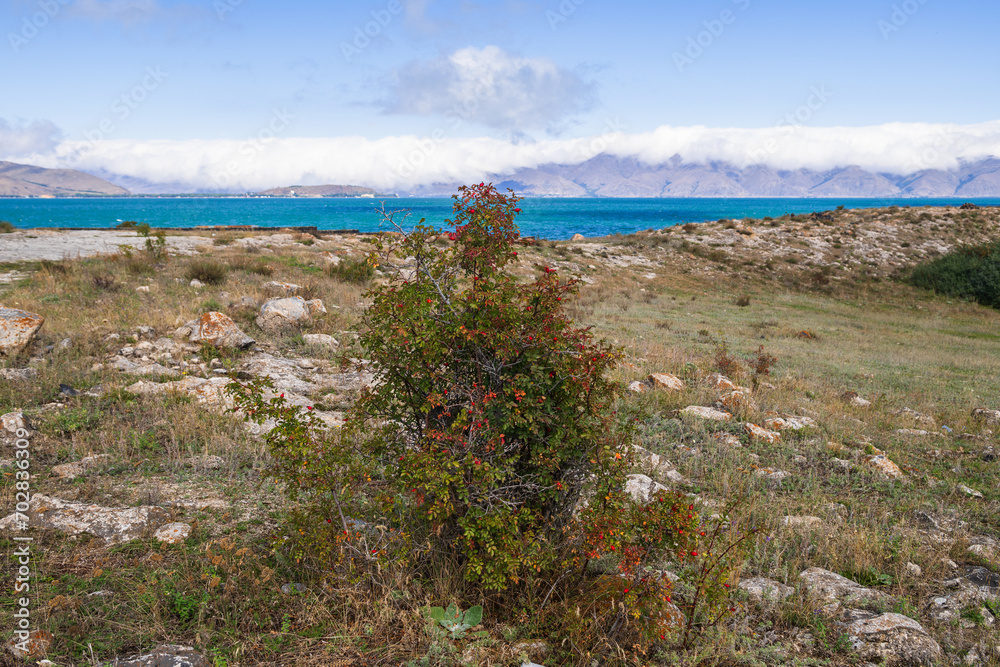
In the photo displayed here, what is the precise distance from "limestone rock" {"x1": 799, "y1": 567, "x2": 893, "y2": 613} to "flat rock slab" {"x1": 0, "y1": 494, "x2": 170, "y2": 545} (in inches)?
199

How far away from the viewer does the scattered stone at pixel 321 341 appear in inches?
389

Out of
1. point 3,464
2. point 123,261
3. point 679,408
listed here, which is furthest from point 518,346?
point 123,261

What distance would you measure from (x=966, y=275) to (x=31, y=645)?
3753cm

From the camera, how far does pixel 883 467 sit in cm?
639

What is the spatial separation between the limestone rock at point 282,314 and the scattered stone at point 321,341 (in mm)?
812

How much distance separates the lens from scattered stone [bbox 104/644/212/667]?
9.17ft

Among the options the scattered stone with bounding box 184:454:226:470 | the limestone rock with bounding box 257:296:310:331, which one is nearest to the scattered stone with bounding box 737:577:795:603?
the scattered stone with bounding box 184:454:226:470

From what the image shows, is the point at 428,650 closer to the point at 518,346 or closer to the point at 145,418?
the point at 518,346

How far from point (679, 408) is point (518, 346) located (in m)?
5.76

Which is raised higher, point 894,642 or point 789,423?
point 894,642

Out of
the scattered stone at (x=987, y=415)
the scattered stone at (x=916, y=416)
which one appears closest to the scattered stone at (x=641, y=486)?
the scattered stone at (x=916, y=416)

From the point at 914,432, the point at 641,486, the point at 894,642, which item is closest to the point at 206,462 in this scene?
the point at 641,486

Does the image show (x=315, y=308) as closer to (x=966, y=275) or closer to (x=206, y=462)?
(x=206, y=462)

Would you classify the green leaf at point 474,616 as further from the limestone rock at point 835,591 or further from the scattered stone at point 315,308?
the scattered stone at point 315,308
